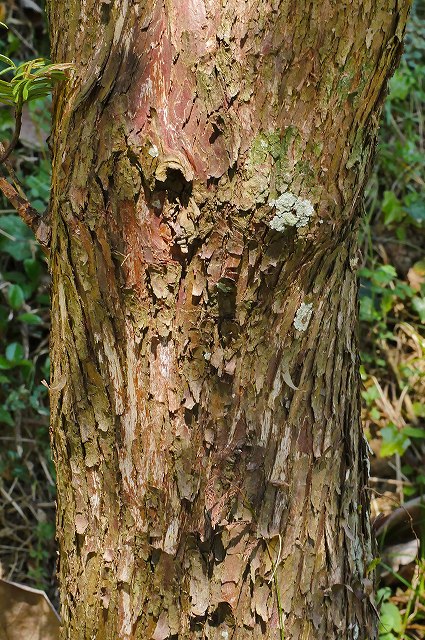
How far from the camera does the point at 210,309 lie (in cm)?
113

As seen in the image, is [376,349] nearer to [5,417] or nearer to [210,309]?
[5,417]

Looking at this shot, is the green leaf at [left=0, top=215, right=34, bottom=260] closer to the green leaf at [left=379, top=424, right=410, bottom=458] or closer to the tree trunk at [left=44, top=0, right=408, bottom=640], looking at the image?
the tree trunk at [left=44, top=0, right=408, bottom=640]

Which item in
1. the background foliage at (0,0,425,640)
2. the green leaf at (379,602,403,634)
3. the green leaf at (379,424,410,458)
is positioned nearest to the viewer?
the green leaf at (379,602,403,634)

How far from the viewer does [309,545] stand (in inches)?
50.8

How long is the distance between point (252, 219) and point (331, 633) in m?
0.82

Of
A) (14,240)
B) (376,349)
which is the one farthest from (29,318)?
(376,349)

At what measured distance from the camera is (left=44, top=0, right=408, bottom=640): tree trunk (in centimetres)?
105

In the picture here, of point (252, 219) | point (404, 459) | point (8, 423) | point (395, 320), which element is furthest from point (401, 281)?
point (252, 219)

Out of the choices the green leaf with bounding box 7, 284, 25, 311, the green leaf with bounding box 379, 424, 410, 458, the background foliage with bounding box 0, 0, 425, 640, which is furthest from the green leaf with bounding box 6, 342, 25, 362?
the green leaf with bounding box 379, 424, 410, 458

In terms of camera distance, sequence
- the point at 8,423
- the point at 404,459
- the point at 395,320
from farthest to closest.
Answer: the point at 395,320
the point at 404,459
the point at 8,423

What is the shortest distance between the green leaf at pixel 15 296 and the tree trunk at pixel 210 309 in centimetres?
113

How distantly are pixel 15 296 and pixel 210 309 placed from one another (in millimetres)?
1389

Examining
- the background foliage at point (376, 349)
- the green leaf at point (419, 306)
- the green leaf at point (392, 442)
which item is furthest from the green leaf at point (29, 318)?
the green leaf at point (419, 306)

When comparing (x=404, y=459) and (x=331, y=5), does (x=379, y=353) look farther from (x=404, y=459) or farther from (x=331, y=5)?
(x=331, y=5)
